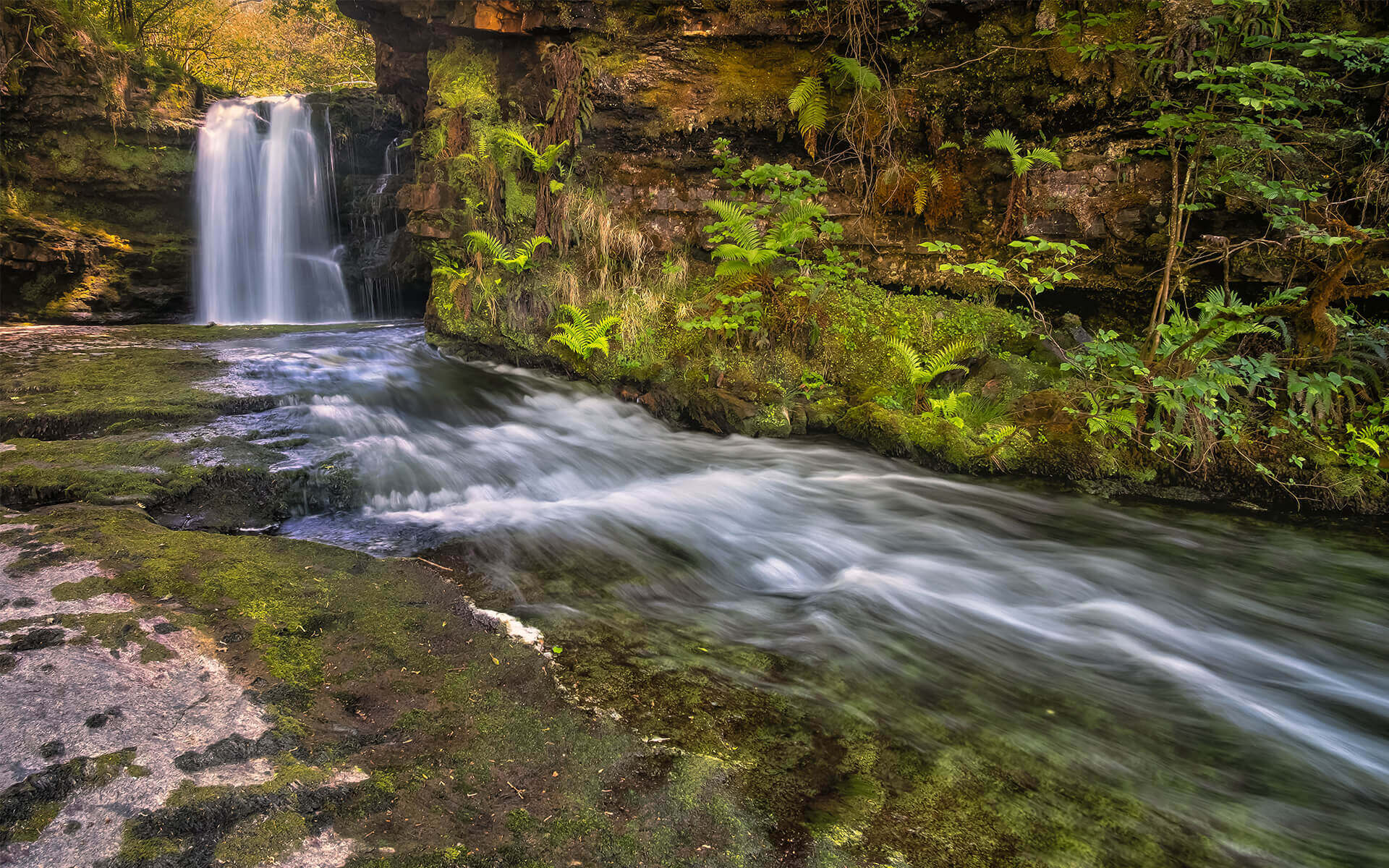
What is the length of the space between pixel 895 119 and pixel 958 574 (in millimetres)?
5563

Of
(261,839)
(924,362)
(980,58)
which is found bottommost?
(261,839)

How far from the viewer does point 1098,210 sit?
709 centimetres

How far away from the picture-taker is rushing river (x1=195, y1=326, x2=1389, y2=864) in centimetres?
287

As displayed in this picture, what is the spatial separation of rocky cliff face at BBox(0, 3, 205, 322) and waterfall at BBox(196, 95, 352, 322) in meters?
0.41

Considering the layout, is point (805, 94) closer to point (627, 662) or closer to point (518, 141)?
point (518, 141)

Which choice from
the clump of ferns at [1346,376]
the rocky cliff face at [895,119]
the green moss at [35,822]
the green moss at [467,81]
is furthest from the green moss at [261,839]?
the green moss at [467,81]

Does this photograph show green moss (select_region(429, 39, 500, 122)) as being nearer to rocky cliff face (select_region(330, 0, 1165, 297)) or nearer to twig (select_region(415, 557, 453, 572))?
rocky cliff face (select_region(330, 0, 1165, 297))

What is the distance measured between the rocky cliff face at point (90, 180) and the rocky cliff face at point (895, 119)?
6.50 metres

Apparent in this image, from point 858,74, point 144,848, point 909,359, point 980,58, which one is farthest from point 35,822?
point 980,58

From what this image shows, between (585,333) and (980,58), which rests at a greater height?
(980,58)

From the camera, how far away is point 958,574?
14.8 ft

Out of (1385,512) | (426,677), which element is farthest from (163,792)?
(1385,512)

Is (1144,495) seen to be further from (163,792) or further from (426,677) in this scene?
(163,792)

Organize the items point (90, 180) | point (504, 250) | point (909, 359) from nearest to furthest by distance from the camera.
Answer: point (909, 359), point (504, 250), point (90, 180)
